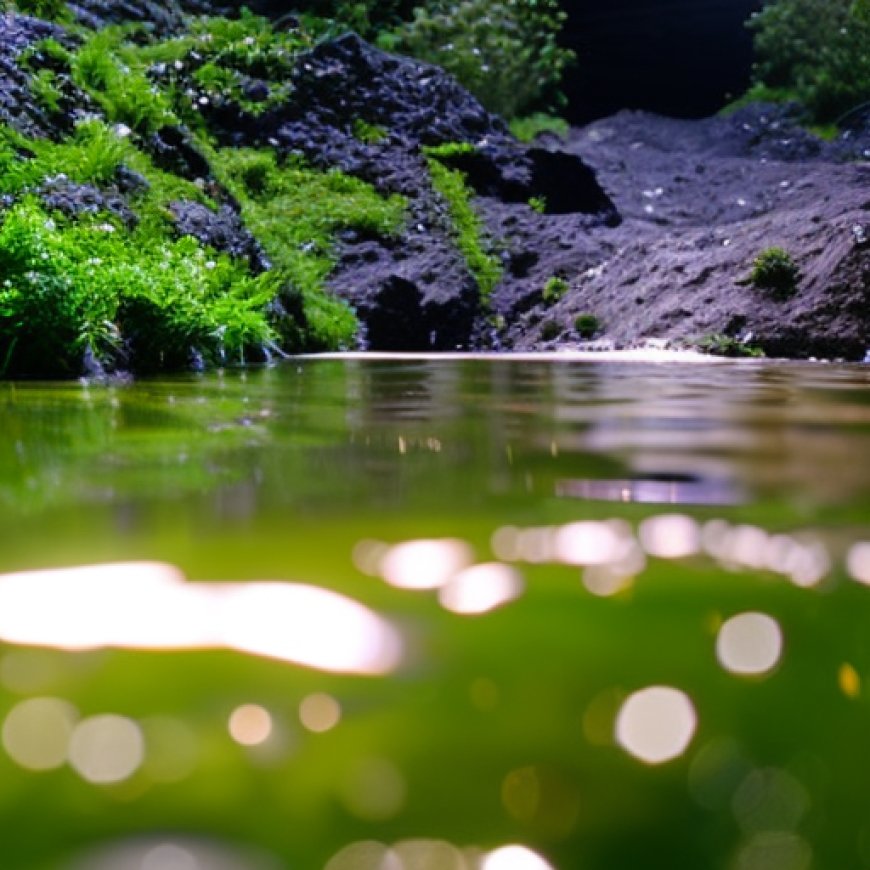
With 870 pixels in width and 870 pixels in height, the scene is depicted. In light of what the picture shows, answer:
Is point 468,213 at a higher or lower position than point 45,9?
lower

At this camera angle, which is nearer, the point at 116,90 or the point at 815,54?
the point at 116,90

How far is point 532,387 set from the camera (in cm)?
361

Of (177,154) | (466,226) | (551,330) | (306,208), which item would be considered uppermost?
(177,154)

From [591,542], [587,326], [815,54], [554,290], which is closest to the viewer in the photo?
[591,542]

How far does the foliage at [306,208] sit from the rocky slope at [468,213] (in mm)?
135

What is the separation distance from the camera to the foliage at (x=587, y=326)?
384 inches

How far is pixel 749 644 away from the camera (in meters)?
0.67

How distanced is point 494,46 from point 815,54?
8237 mm

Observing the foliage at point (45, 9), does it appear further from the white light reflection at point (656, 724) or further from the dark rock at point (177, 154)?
the white light reflection at point (656, 724)

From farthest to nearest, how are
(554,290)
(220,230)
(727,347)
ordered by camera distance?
(554,290) < (727,347) < (220,230)

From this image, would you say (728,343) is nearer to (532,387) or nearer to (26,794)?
(532,387)

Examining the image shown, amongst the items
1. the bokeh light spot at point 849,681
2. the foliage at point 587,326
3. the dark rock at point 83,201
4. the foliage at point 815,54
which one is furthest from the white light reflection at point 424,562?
the foliage at point 815,54

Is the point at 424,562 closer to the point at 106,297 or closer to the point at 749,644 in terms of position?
the point at 749,644

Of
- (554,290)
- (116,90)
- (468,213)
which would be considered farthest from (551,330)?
(116,90)
